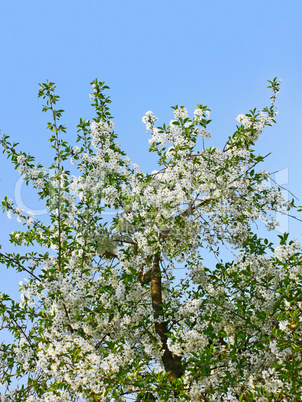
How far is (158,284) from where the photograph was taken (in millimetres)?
7117

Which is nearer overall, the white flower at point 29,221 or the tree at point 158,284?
the tree at point 158,284

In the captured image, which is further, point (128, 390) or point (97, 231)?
point (97, 231)

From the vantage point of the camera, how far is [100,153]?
7.23 m

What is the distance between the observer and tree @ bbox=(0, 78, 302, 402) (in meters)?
4.92

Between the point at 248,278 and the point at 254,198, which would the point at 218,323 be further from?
the point at 254,198

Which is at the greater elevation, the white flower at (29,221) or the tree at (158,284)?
the white flower at (29,221)

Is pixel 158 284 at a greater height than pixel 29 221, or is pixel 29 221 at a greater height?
pixel 29 221

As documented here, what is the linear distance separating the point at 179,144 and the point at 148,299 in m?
2.86

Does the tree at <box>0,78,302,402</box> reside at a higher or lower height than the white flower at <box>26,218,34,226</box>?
lower

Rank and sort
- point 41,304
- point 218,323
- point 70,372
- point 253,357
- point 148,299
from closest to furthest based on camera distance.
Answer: point 70,372, point 253,357, point 218,323, point 41,304, point 148,299

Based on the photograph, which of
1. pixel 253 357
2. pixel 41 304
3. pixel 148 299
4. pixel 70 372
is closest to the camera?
pixel 70 372

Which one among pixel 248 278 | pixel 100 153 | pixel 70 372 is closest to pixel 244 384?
pixel 248 278

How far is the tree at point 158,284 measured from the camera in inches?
194

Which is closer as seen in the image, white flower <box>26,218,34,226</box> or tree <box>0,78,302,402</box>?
tree <box>0,78,302,402</box>
